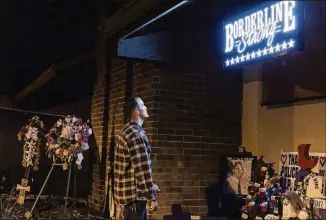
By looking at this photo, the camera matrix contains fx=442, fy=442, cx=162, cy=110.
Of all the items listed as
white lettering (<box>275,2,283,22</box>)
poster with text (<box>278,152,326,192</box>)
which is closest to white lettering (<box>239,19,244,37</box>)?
white lettering (<box>275,2,283,22</box>)

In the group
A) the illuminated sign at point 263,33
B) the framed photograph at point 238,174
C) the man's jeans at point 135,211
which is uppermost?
the illuminated sign at point 263,33

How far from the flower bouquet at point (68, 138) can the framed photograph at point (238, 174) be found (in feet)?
6.96

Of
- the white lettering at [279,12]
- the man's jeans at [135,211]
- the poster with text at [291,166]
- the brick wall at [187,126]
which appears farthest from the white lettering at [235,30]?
the man's jeans at [135,211]

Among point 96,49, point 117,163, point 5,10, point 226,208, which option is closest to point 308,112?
point 226,208

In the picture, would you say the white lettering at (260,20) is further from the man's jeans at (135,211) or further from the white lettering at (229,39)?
the man's jeans at (135,211)

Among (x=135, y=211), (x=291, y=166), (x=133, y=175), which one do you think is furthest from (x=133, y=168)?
(x=291, y=166)

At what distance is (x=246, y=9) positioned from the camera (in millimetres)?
5242

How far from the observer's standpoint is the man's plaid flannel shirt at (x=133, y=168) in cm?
448

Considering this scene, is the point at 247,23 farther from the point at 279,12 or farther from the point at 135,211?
the point at 135,211

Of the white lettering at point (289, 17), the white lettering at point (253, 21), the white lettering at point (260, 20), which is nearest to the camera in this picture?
the white lettering at point (289, 17)

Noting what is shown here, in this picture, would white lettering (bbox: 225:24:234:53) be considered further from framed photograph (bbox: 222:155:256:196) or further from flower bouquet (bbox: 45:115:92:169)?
flower bouquet (bbox: 45:115:92:169)

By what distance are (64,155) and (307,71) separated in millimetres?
3573

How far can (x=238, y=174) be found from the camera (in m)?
6.11

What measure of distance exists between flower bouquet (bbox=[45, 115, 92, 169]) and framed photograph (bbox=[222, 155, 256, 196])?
2.12 meters
